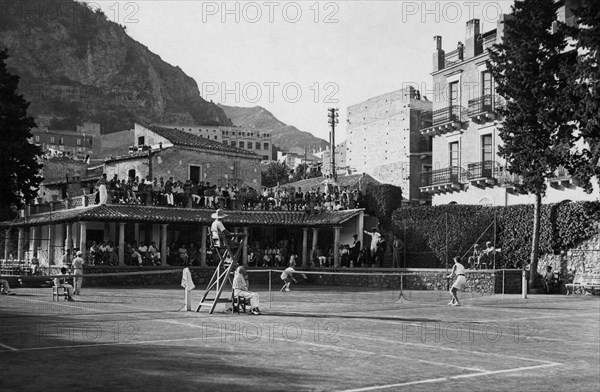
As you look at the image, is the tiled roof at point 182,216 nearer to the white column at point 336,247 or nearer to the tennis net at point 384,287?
the white column at point 336,247

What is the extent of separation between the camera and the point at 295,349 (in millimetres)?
13836

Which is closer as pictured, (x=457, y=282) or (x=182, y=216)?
(x=457, y=282)

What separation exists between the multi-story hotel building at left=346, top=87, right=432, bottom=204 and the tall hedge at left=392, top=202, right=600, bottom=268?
56.0 ft

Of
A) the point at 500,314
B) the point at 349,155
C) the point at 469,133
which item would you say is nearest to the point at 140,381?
the point at 500,314

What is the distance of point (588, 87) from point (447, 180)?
16.2 meters

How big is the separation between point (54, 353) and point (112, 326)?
458 centimetres

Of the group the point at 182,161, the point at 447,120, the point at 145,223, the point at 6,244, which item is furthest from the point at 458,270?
the point at 6,244

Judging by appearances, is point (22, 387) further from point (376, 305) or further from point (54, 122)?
point (54, 122)

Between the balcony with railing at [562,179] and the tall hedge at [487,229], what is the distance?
2.10 meters

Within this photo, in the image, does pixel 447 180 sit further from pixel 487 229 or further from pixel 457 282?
pixel 457 282

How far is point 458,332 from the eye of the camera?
17453mm

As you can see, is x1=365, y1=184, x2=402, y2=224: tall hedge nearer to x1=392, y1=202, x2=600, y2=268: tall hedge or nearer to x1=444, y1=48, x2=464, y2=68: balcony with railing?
x1=392, y1=202, x2=600, y2=268: tall hedge

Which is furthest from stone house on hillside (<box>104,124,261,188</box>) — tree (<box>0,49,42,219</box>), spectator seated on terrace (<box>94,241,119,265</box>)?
tree (<box>0,49,42,219</box>)

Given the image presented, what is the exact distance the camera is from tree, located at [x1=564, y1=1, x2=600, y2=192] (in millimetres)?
30750
